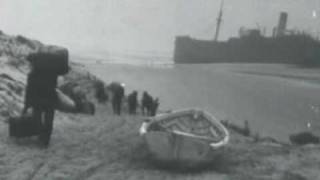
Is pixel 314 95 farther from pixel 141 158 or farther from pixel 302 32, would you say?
pixel 141 158

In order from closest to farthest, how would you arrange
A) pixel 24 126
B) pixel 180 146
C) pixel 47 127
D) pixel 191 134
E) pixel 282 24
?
pixel 180 146, pixel 47 127, pixel 24 126, pixel 191 134, pixel 282 24

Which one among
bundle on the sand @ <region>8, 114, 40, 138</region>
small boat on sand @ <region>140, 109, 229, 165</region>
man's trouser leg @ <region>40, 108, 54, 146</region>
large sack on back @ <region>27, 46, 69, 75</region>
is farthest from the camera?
bundle on the sand @ <region>8, 114, 40, 138</region>

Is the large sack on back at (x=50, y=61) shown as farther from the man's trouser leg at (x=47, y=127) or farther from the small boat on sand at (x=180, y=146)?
the small boat on sand at (x=180, y=146)

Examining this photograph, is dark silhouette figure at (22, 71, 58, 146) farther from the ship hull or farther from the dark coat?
the ship hull

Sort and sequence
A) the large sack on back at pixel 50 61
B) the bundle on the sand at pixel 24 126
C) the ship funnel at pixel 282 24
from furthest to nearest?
the ship funnel at pixel 282 24 → the bundle on the sand at pixel 24 126 → the large sack on back at pixel 50 61

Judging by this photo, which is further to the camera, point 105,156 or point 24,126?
point 105,156

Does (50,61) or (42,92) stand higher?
(50,61)

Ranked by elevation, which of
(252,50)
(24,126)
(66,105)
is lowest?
(252,50)

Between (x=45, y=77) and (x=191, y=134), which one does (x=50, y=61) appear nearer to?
(x=45, y=77)

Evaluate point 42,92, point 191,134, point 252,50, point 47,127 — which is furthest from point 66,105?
point 252,50

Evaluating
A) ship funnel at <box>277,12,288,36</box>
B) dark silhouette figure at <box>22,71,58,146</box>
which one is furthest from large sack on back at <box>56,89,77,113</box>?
ship funnel at <box>277,12,288,36</box>

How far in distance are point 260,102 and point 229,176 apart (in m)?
63.5

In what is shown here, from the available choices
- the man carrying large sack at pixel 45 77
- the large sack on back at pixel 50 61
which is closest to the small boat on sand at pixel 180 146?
the man carrying large sack at pixel 45 77

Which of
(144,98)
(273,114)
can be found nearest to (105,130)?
(144,98)
